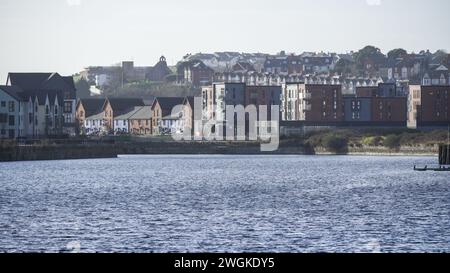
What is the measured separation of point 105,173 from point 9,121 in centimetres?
4950

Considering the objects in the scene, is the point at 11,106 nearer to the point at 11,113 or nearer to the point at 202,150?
the point at 11,113

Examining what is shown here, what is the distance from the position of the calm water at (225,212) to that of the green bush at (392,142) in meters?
63.7

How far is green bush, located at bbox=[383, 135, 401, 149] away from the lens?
595 feet

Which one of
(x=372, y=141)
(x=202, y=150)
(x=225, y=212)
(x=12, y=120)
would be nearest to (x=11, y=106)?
(x=12, y=120)

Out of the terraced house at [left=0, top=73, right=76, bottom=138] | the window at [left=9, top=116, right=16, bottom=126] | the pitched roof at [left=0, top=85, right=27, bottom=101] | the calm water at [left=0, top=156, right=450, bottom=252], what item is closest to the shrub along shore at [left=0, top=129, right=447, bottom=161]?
the terraced house at [left=0, top=73, right=76, bottom=138]

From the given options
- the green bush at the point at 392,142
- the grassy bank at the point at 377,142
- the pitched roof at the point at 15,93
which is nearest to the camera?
the pitched roof at the point at 15,93

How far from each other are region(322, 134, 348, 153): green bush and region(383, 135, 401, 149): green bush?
8.77 m

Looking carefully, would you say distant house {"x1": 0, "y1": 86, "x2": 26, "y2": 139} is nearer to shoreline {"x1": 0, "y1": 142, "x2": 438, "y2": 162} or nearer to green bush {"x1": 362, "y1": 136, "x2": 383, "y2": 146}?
shoreline {"x1": 0, "y1": 142, "x2": 438, "y2": 162}

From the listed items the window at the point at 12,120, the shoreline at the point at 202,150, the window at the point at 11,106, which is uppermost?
the window at the point at 11,106

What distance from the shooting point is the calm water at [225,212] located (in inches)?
1928

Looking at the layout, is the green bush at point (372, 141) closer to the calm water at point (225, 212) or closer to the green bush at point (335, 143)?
the green bush at point (335, 143)

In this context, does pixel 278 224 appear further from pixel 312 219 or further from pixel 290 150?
pixel 290 150

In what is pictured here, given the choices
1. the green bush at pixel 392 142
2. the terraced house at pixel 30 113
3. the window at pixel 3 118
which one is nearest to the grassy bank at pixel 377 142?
the green bush at pixel 392 142
